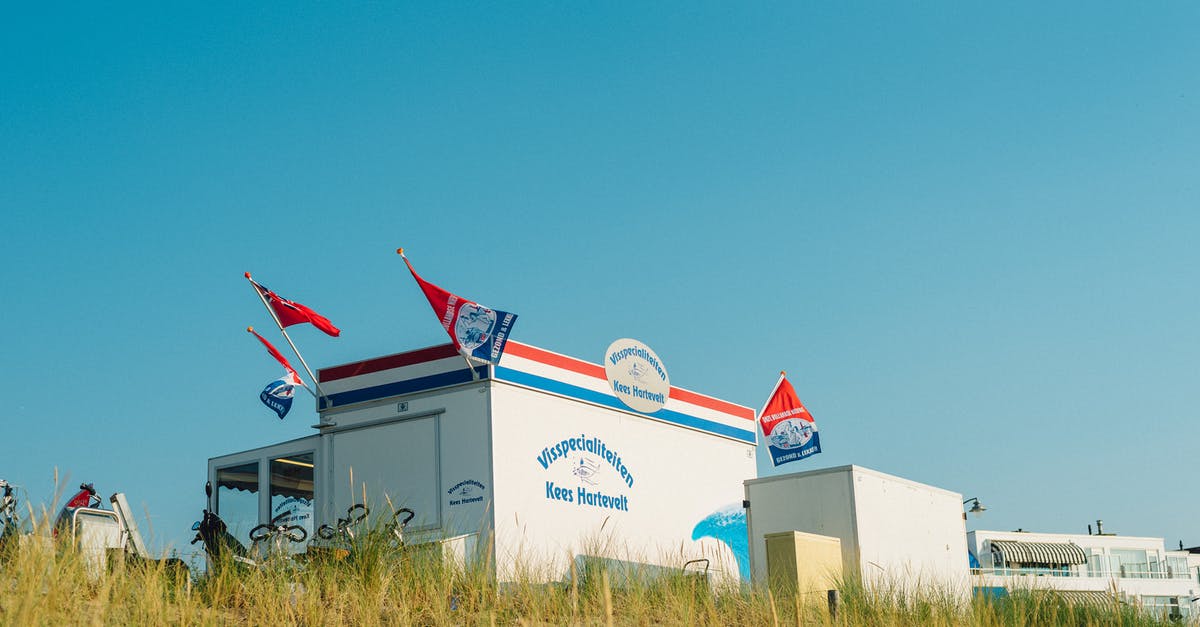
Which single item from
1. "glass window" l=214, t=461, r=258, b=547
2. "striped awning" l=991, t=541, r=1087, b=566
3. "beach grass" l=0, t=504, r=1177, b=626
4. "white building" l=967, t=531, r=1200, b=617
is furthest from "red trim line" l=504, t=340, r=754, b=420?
"striped awning" l=991, t=541, r=1087, b=566

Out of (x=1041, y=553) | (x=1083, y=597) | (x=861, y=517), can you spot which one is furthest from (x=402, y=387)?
(x=1041, y=553)

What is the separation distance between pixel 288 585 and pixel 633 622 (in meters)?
2.99

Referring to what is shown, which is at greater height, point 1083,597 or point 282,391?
point 282,391

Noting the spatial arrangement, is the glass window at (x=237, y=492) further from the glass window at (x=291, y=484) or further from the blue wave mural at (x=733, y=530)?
the blue wave mural at (x=733, y=530)

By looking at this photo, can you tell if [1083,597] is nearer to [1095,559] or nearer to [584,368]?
[584,368]

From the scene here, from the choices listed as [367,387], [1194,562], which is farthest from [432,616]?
[1194,562]

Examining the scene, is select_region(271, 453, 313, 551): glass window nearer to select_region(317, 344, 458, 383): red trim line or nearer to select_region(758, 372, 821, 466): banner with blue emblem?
select_region(317, 344, 458, 383): red trim line

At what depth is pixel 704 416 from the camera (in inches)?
732

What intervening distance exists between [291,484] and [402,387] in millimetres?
2541

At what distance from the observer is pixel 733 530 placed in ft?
61.0

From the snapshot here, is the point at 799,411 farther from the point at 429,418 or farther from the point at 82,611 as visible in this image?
the point at 82,611

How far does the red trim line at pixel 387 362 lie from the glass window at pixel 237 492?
1834mm

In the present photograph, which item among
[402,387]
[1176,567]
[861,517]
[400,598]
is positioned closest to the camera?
[400,598]

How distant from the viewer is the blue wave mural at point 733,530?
18.1 metres
